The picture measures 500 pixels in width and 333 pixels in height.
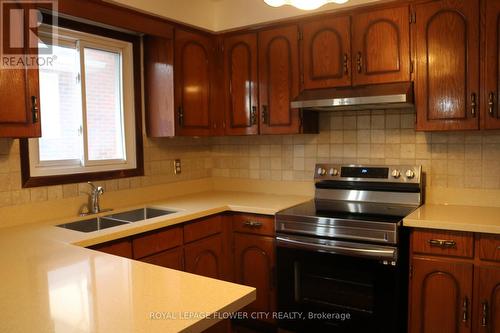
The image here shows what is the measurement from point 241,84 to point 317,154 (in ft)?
2.53

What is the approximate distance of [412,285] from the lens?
2.26m

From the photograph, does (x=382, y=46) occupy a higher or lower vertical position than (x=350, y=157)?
higher

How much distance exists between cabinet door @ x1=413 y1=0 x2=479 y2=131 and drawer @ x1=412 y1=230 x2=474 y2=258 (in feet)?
2.09

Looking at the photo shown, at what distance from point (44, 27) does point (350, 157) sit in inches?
83.6

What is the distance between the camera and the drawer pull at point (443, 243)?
2.15 meters

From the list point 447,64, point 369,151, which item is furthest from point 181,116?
point 447,64

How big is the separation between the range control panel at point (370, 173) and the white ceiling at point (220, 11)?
41.9 inches

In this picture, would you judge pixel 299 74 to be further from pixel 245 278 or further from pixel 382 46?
pixel 245 278

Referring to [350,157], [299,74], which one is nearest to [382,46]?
[299,74]

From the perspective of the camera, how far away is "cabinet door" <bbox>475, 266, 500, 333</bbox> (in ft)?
6.80

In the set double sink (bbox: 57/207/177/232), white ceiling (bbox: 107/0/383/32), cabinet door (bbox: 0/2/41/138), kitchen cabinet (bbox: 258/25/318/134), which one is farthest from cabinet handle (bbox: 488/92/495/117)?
cabinet door (bbox: 0/2/41/138)

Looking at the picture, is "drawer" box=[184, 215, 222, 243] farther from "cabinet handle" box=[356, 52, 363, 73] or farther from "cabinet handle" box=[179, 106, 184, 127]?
"cabinet handle" box=[356, 52, 363, 73]
